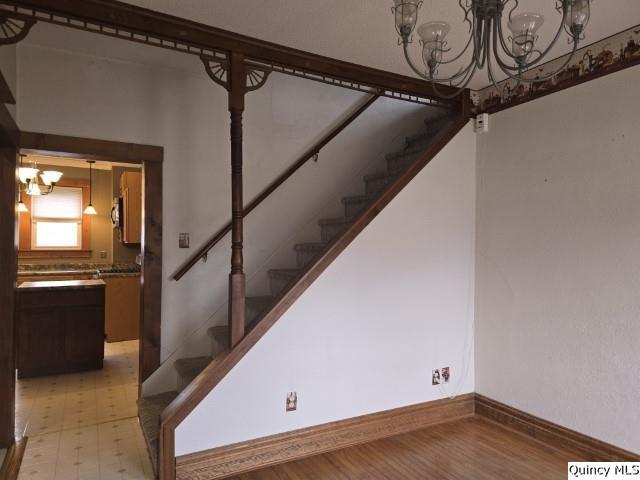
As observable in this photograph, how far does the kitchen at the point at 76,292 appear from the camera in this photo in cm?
367

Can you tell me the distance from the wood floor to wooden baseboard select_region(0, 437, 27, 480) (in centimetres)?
128

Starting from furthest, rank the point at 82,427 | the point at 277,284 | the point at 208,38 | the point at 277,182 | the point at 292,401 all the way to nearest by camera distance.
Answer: the point at 277,182 → the point at 277,284 → the point at 82,427 → the point at 292,401 → the point at 208,38

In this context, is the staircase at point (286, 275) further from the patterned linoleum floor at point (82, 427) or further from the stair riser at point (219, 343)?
the patterned linoleum floor at point (82, 427)

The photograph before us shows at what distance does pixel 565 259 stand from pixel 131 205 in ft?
16.2

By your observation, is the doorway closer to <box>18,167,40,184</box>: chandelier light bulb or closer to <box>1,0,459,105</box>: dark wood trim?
<box>1,0,459,105</box>: dark wood trim

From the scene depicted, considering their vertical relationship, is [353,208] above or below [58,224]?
above

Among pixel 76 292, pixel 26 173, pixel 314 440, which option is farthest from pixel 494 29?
pixel 26 173

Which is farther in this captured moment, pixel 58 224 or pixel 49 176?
pixel 58 224

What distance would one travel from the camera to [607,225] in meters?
2.56

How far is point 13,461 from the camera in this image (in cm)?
251

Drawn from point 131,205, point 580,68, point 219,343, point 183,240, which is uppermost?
point 580,68

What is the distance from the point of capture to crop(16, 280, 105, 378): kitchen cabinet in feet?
13.7

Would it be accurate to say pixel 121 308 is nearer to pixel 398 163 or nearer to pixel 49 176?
pixel 49 176

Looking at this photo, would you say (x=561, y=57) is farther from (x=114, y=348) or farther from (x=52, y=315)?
(x=114, y=348)
